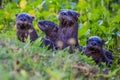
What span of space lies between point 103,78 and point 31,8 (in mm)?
5341

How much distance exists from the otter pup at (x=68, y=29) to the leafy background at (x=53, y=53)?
1.95 feet

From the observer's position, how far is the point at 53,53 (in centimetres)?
657

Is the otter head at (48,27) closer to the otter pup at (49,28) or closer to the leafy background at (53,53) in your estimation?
the otter pup at (49,28)

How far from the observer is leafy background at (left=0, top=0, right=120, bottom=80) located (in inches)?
198

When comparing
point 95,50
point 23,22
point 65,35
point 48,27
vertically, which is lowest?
point 95,50

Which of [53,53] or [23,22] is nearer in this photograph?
[53,53]

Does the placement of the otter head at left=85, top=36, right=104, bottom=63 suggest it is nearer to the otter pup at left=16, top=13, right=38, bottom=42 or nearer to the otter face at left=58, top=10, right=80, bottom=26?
the otter face at left=58, top=10, right=80, bottom=26

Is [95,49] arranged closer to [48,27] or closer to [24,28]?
[48,27]

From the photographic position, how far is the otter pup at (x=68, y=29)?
801 cm

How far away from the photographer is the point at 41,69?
5.30 metres

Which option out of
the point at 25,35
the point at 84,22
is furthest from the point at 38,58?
the point at 84,22

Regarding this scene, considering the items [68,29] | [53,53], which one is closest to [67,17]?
[68,29]

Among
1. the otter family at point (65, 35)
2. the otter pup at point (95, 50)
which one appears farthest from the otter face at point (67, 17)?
the otter pup at point (95, 50)

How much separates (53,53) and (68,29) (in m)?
1.65
